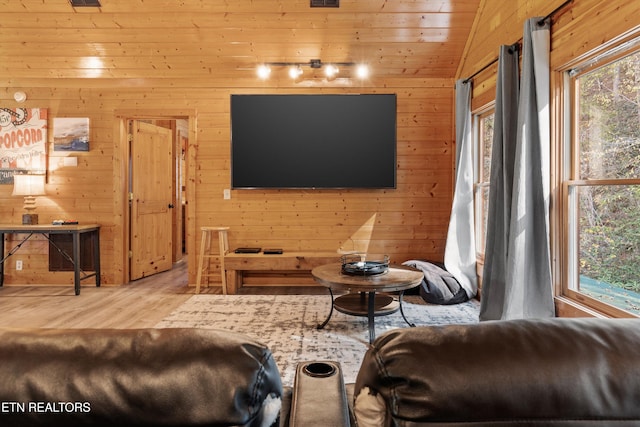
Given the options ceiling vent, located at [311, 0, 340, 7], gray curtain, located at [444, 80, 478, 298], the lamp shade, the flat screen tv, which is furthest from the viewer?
the flat screen tv

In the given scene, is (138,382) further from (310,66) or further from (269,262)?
(310,66)

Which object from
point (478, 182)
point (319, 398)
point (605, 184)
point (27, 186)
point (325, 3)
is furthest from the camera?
point (27, 186)

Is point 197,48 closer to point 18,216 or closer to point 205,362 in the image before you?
point 18,216

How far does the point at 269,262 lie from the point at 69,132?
10.3 feet

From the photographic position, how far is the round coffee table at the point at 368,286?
9.37 feet

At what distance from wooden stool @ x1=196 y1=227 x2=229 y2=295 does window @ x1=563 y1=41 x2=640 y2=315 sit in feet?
11.4

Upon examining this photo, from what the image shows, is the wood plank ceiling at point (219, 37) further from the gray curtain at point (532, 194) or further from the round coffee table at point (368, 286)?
the round coffee table at point (368, 286)

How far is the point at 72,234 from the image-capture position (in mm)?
4949

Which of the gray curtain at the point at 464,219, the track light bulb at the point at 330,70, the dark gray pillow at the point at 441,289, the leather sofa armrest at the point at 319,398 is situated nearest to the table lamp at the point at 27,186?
the track light bulb at the point at 330,70

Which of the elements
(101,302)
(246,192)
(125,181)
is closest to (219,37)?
(246,192)

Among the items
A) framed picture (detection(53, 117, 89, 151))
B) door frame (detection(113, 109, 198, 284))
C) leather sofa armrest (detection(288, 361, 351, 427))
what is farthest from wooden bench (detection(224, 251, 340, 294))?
leather sofa armrest (detection(288, 361, 351, 427))

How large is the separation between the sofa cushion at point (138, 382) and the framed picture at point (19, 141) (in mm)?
Answer: 5516

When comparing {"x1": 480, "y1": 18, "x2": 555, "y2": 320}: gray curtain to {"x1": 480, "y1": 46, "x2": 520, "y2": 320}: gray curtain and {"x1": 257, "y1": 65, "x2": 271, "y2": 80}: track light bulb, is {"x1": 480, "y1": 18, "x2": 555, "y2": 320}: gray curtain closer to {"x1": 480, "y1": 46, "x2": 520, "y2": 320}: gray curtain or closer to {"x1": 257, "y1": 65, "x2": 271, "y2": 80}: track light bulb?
{"x1": 480, "y1": 46, "x2": 520, "y2": 320}: gray curtain

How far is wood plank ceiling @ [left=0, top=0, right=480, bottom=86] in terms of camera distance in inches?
170
